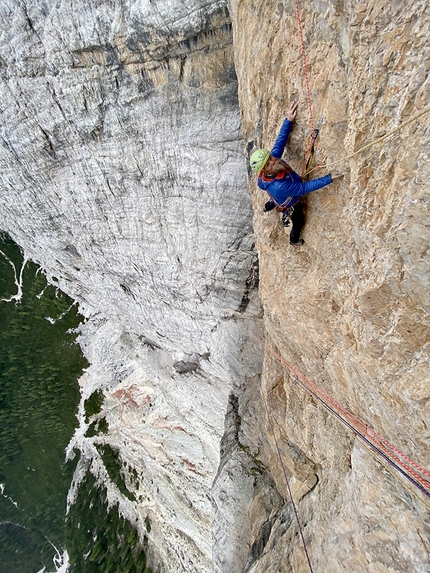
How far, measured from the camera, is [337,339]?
12.7 ft

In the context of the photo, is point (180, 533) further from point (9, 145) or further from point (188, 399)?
point (9, 145)

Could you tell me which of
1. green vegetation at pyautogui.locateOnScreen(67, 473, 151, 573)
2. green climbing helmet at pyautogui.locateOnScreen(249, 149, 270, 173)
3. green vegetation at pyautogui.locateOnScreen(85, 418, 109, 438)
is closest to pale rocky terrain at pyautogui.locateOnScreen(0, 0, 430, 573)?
green climbing helmet at pyautogui.locateOnScreen(249, 149, 270, 173)

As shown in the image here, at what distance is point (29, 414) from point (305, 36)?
20930 mm

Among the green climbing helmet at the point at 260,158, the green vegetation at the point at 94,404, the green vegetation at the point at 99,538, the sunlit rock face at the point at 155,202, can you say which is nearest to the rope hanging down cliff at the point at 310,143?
the green climbing helmet at the point at 260,158

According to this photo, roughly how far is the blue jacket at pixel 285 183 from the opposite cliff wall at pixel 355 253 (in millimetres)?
169

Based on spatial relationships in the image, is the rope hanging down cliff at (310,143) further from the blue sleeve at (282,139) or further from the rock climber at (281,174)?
the blue sleeve at (282,139)

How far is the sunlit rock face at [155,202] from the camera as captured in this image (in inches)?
216

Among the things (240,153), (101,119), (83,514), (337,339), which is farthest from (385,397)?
(83,514)

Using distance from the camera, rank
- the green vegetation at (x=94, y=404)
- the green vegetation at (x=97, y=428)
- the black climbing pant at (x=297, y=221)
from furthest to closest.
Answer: the green vegetation at (x=97, y=428), the green vegetation at (x=94, y=404), the black climbing pant at (x=297, y=221)

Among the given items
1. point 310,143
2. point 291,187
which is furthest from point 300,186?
point 310,143

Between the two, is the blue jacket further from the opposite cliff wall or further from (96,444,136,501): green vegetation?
(96,444,136,501): green vegetation

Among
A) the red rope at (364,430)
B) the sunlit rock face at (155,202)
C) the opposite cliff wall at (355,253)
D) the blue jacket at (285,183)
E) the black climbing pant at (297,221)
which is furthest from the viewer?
the sunlit rock face at (155,202)

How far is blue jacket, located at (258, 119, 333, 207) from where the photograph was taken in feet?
11.2

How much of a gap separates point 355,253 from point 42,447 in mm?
21567
